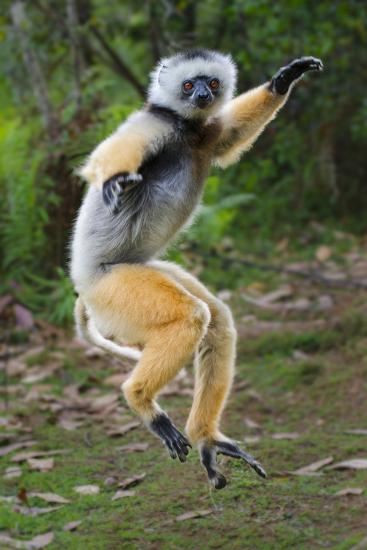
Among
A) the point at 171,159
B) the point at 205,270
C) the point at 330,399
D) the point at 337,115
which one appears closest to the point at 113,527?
the point at 171,159

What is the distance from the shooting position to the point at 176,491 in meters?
4.98

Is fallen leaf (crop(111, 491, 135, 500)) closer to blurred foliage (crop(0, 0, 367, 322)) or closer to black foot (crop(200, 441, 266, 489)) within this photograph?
black foot (crop(200, 441, 266, 489))

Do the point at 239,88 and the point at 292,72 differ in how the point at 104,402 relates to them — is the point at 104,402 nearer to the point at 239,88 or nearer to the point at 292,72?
the point at 292,72

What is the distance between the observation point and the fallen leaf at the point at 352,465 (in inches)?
204

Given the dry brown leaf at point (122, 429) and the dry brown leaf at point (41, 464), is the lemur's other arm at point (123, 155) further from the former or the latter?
the dry brown leaf at point (122, 429)

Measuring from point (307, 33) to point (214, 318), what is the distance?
607 cm

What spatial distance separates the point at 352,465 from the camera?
17.1ft

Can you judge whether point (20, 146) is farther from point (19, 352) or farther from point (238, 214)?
point (238, 214)

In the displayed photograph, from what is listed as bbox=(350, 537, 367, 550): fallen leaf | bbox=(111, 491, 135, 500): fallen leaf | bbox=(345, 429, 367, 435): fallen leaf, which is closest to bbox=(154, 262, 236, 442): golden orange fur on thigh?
bbox=(111, 491, 135, 500): fallen leaf

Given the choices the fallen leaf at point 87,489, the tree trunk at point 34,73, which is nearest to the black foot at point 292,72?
the fallen leaf at point 87,489

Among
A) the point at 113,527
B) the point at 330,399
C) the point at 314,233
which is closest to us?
the point at 113,527

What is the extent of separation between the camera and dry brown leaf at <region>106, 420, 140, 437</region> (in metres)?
6.12

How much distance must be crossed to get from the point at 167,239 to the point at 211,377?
0.90 metres

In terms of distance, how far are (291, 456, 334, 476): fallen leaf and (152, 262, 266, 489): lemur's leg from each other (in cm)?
74
